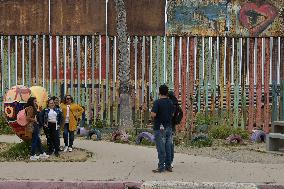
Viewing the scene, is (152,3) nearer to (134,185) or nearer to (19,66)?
(19,66)

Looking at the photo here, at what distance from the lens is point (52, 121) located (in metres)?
13.9

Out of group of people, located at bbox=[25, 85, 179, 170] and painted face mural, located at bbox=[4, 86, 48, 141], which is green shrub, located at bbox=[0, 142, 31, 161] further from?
group of people, located at bbox=[25, 85, 179, 170]

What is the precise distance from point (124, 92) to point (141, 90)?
1.35 metres

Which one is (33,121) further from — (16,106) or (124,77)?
(124,77)

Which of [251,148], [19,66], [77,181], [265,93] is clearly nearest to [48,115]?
[77,181]

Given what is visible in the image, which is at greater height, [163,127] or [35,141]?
[163,127]

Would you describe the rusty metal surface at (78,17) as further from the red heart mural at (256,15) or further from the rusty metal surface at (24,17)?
the red heart mural at (256,15)

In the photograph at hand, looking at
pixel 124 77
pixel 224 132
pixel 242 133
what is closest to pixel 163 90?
pixel 224 132

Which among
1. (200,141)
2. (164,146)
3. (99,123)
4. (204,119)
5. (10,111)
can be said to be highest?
(10,111)

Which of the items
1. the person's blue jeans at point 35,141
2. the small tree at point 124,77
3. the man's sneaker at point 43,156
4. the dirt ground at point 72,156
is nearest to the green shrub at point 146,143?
the dirt ground at point 72,156

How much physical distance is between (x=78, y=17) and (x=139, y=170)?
36.4 ft

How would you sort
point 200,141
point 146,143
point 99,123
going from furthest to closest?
1. point 99,123
2. point 146,143
3. point 200,141

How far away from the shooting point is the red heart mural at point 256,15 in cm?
2145

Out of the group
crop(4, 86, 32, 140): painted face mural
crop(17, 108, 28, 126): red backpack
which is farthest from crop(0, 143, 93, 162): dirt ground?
crop(17, 108, 28, 126): red backpack
